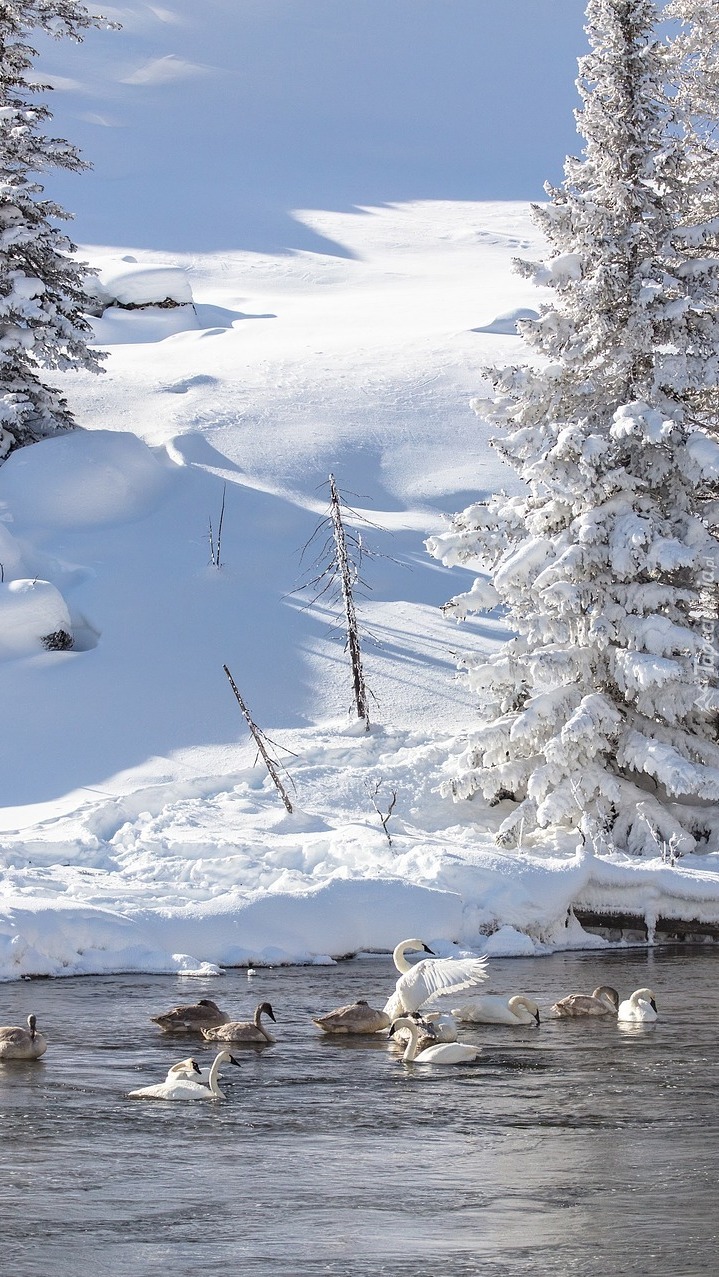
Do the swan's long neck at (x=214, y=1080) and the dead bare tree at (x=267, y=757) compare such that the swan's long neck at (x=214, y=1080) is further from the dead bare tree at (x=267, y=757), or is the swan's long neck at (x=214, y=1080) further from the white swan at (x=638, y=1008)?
the dead bare tree at (x=267, y=757)

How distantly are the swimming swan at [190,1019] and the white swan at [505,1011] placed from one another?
8.01 feet

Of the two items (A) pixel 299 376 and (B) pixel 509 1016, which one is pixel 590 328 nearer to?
(B) pixel 509 1016

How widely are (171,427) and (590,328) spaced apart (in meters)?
18.6

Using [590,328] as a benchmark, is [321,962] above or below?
below

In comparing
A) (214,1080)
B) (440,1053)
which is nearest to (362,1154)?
(214,1080)

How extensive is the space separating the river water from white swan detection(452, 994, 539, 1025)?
161mm

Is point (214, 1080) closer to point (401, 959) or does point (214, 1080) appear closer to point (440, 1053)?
point (440, 1053)

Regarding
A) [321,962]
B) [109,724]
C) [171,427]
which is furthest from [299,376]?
[321,962]

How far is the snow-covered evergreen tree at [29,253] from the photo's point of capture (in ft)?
103

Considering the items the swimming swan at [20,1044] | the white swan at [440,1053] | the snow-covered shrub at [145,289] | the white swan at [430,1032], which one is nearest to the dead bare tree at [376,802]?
the white swan at [430,1032]

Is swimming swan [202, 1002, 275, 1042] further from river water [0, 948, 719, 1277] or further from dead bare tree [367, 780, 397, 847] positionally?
dead bare tree [367, 780, 397, 847]

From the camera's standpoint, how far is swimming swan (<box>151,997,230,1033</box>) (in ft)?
42.3

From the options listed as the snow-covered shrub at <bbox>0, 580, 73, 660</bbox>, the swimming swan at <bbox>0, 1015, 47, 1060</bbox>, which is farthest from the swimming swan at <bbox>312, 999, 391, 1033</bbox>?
the snow-covered shrub at <bbox>0, 580, 73, 660</bbox>

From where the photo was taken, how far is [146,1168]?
9008mm
